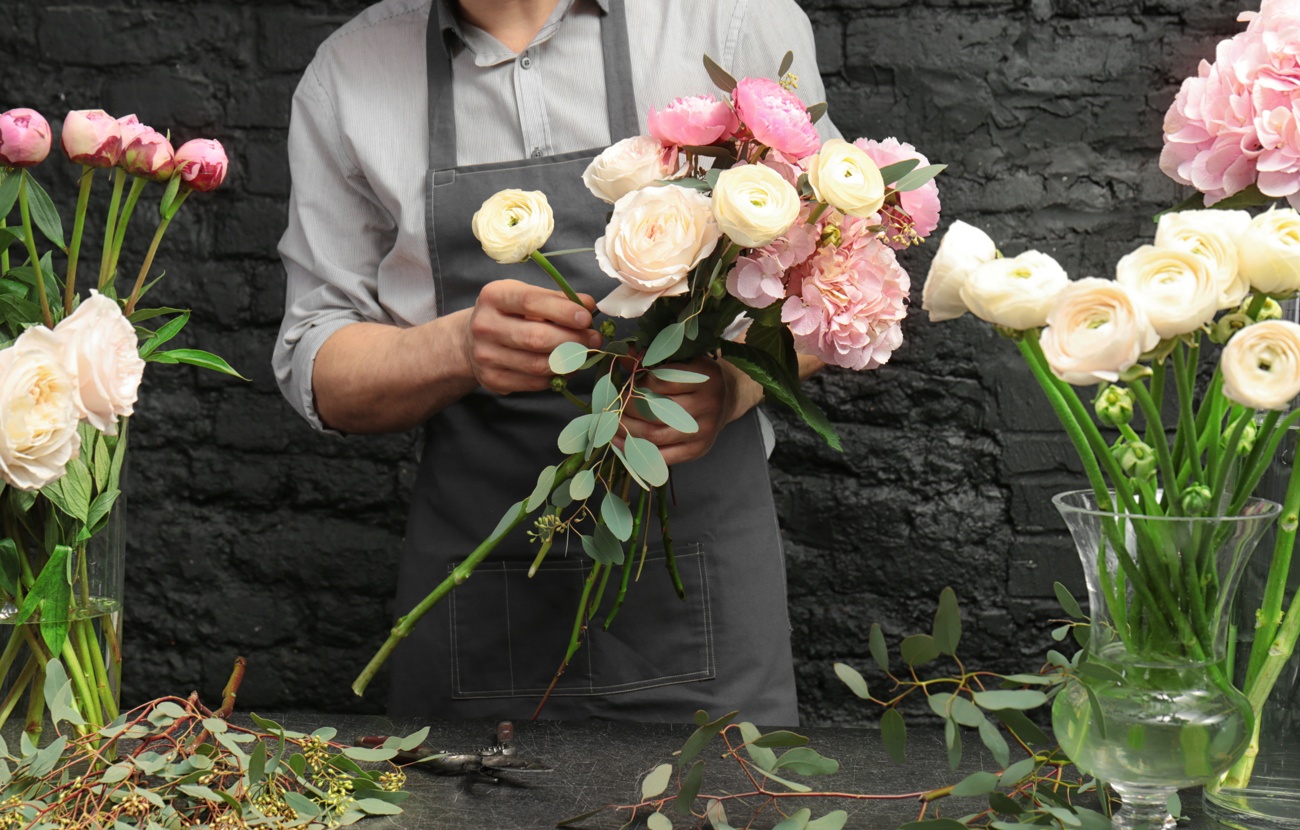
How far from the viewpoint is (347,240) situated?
1.46 meters

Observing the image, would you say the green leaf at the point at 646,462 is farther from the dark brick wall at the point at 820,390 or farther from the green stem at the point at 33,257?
the dark brick wall at the point at 820,390

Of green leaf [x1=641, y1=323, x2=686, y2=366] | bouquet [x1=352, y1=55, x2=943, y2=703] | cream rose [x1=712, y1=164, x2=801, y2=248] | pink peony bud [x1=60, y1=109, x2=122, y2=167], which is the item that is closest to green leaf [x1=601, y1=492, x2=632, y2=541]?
bouquet [x1=352, y1=55, x2=943, y2=703]

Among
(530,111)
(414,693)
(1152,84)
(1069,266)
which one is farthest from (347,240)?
(1152,84)

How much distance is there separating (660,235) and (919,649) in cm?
33

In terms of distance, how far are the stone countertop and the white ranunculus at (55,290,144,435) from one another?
350mm

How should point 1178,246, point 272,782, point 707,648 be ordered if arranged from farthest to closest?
point 707,648
point 272,782
point 1178,246

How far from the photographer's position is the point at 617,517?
89cm

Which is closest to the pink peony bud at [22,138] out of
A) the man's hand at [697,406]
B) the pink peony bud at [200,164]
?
the pink peony bud at [200,164]

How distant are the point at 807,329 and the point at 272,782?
498 millimetres

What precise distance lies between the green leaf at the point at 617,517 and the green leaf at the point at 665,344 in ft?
0.34

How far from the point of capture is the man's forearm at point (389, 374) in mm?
1229

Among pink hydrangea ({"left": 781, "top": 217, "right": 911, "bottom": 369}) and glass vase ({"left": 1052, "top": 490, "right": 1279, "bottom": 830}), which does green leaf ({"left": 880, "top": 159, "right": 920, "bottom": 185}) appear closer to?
pink hydrangea ({"left": 781, "top": 217, "right": 911, "bottom": 369})

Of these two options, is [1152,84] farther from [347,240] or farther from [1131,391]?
[1131,391]

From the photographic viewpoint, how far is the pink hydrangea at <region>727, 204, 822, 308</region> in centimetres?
86
